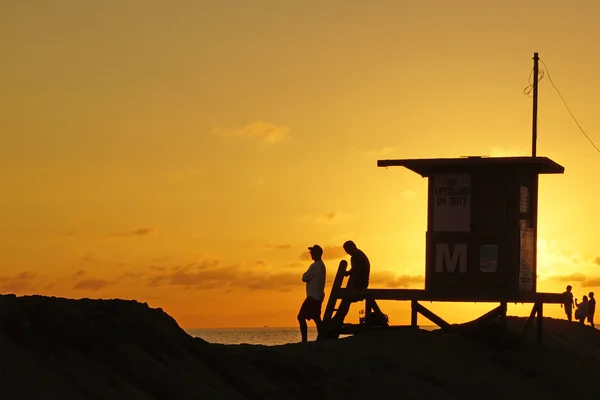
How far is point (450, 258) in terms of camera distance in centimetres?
2125

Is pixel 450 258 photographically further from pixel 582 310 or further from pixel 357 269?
pixel 582 310

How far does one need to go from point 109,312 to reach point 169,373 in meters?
1.22

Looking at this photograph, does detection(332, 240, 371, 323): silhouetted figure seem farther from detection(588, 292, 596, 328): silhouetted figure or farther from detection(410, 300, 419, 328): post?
detection(588, 292, 596, 328): silhouetted figure

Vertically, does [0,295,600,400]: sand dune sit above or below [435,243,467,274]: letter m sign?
below

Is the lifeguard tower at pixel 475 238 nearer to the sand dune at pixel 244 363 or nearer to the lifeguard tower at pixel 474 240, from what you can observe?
the lifeguard tower at pixel 474 240

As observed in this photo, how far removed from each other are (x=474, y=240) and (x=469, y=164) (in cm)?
161

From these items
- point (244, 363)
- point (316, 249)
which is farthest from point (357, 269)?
point (244, 363)

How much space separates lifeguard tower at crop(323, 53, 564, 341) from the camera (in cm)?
2075

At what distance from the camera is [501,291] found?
2084 centimetres

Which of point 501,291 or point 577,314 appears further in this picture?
point 577,314

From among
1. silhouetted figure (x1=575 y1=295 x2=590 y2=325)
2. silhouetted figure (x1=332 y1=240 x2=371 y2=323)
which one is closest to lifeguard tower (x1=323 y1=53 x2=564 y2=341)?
silhouetted figure (x1=332 y1=240 x2=371 y2=323)

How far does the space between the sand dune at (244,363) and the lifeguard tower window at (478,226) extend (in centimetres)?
131

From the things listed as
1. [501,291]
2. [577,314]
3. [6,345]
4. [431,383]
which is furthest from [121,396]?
[577,314]

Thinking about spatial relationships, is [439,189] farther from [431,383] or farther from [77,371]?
[77,371]
